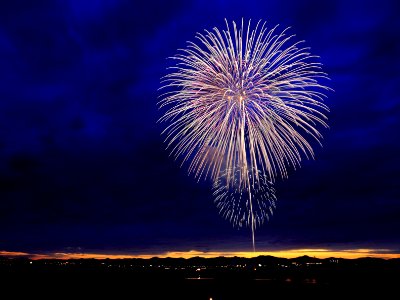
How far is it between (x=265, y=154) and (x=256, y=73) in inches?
204
